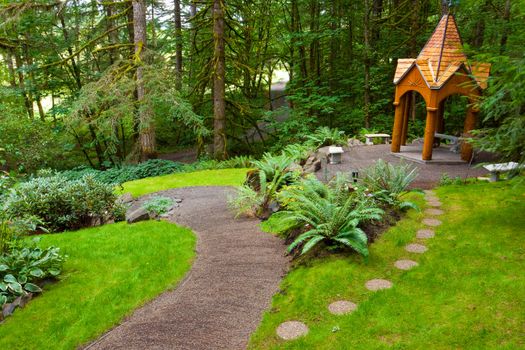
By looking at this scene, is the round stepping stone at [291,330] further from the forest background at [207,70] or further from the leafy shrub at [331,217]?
the forest background at [207,70]

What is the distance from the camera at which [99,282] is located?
5.27 meters

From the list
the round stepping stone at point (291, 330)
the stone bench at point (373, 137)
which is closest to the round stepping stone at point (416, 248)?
the round stepping stone at point (291, 330)

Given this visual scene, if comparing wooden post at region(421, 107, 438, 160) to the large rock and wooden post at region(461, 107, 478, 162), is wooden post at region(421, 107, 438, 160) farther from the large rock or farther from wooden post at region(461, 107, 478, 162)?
the large rock

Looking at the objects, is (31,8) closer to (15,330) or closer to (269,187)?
(269,187)

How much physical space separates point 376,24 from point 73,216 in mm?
15302

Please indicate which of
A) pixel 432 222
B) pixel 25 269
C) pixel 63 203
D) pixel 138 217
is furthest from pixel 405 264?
pixel 63 203

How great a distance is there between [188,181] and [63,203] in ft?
13.4

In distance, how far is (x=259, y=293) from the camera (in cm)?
487

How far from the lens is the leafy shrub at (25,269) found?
15.3 ft

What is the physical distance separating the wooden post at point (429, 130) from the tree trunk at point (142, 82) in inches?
349

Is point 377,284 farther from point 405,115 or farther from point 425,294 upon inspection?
point 405,115

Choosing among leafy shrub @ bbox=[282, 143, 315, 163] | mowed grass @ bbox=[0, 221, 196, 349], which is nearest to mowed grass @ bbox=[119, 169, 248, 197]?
leafy shrub @ bbox=[282, 143, 315, 163]

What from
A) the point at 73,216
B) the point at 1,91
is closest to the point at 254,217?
the point at 73,216

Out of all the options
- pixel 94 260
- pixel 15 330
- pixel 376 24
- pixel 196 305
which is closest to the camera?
pixel 15 330
